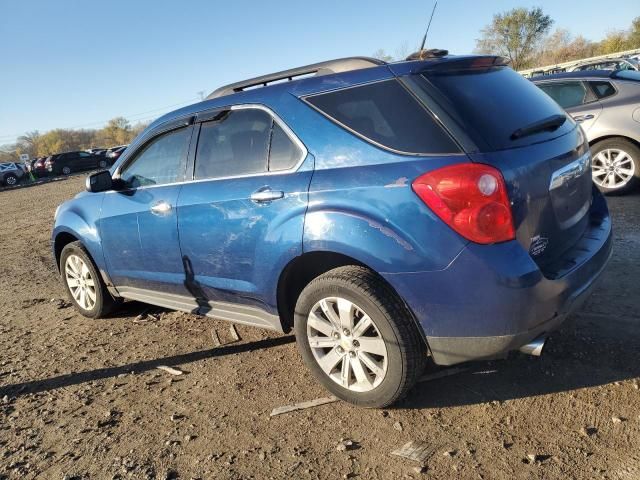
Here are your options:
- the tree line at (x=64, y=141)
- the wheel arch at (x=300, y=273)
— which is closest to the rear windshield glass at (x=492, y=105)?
the wheel arch at (x=300, y=273)

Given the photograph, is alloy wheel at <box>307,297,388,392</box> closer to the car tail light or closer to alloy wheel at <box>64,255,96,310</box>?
the car tail light

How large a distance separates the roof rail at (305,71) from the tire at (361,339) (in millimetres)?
1158

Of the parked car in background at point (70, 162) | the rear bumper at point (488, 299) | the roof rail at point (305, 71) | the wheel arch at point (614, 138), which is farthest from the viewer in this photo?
Result: the parked car in background at point (70, 162)

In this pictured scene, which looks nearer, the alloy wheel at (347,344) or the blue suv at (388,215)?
the blue suv at (388,215)

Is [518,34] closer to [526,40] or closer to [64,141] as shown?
[526,40]

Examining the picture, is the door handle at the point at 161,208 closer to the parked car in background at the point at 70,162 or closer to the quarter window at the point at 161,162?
the quarter window at the point at 161,162

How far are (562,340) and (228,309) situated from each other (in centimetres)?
221

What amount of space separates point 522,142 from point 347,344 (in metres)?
1.39

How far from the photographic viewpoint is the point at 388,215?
2385mm

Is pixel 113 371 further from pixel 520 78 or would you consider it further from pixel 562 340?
pixel 520 78

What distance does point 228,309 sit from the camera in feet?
11.1

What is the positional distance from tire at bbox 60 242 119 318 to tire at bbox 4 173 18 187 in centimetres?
3501

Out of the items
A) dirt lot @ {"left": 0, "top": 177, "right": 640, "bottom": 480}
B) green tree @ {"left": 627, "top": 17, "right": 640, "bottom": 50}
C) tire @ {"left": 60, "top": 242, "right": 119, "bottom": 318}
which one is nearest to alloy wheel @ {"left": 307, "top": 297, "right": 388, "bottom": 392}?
dirt lot @ {"left": 0, "top": 177, "right": 640, "bottom": 480}

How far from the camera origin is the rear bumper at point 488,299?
2225mm
